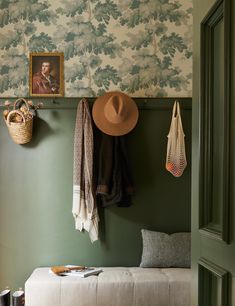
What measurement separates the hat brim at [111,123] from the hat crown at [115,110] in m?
0.04

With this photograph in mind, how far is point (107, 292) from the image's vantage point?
3.54 meters

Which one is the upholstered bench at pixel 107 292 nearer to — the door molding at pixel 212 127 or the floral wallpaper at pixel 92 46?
the floral wallpaper at pixel 92 46

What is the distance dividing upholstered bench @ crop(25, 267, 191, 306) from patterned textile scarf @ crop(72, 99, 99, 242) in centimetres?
60

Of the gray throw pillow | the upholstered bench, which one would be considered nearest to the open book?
the upholstered bench

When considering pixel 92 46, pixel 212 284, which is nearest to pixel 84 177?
pixel 92 46

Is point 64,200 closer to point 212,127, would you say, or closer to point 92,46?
point 92,46

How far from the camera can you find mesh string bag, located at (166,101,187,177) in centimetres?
409

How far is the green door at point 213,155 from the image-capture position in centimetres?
96

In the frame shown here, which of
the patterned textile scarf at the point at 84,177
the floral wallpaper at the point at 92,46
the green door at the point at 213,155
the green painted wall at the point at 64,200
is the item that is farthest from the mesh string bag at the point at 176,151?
the green door at the point at 213,155

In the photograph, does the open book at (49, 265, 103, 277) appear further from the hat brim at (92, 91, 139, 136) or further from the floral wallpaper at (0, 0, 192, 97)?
the floral wallpaper at (0, 0, 192, 97)

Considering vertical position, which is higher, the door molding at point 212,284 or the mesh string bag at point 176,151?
the mesh string bag at point 176,151

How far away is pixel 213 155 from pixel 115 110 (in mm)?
2911

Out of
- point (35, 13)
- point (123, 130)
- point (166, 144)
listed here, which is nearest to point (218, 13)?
point (123, 130)

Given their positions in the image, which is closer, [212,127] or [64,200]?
[212,127]
